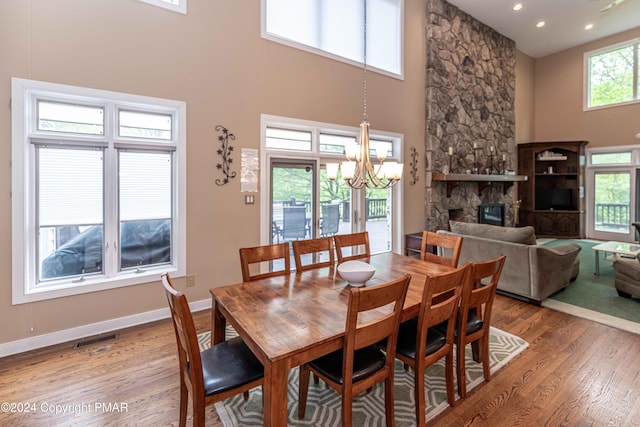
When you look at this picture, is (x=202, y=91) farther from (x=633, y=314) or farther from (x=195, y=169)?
(x=633, y=314)

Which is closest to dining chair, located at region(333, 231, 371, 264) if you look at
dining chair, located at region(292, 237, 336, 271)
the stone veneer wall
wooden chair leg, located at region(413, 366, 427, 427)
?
dining chair, located at region(292, 237, 336, 271)

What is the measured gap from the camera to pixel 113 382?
2.34 meters

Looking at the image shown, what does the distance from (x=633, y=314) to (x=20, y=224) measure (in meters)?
6.43

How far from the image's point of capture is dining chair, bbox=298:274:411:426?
151cm

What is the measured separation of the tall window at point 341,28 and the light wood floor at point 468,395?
13.1 feet

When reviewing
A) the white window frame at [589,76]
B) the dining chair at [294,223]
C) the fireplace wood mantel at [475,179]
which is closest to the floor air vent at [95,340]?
the dining chair at [294,223]

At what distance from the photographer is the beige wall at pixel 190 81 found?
8.89ft

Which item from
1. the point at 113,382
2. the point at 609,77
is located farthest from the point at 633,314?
the point at 609,77

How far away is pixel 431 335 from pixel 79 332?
3.28 metres

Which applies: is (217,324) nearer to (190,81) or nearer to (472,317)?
(472,317)

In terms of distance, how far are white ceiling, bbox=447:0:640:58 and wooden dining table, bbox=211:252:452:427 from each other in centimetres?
649

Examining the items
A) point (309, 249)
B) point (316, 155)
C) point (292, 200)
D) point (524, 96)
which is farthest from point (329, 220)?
point (524, 96)

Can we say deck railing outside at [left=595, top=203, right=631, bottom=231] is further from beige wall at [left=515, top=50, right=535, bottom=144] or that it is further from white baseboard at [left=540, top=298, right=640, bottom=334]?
white baseboard at [left=540, top=298, right=640, bottom=334]

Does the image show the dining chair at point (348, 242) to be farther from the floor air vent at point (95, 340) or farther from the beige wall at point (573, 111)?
the beige wall at point (573, 111)
